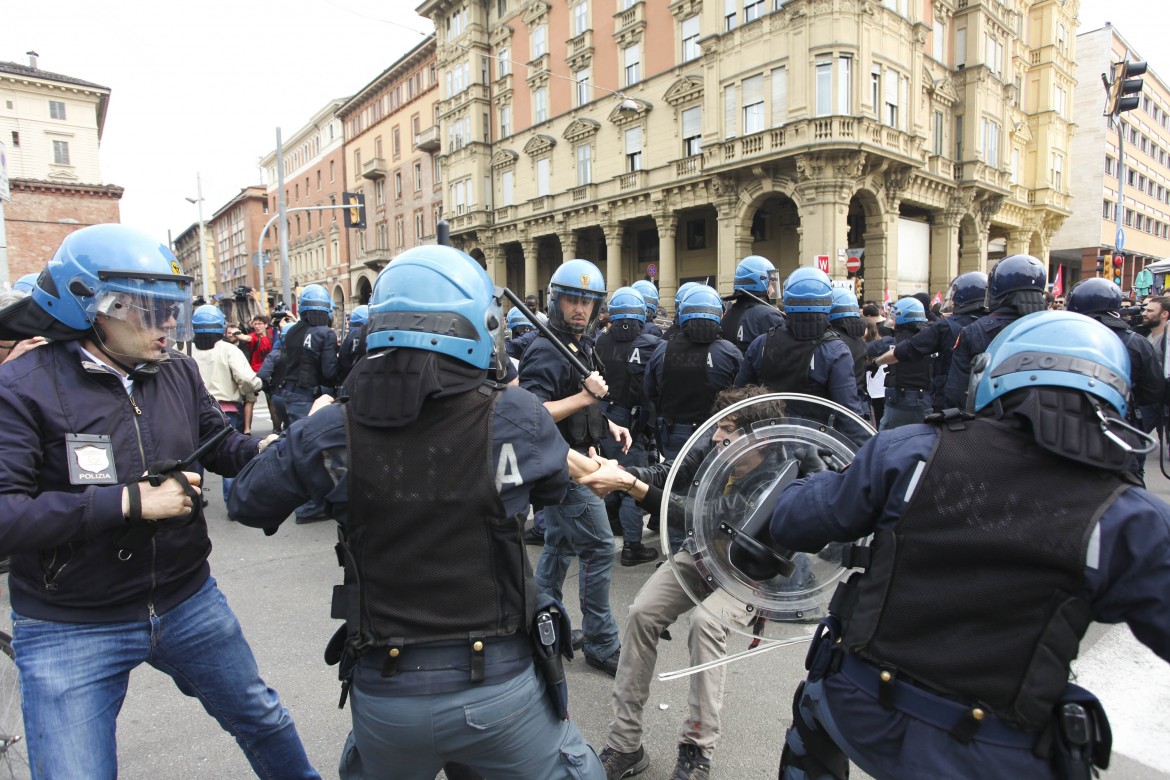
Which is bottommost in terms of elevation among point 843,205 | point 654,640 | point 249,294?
point 654,640

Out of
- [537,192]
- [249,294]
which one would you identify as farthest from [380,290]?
[537,192]

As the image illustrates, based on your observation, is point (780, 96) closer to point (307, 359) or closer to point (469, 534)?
point (307, 359)

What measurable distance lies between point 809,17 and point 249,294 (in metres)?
18.3

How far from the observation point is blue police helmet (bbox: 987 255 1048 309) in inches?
189

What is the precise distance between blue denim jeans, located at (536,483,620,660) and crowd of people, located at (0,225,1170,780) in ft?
4.13

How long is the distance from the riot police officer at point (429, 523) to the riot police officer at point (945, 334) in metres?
5.64

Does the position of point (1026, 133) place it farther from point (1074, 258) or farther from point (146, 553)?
point (146, 553)

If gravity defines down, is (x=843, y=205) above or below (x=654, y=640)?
above

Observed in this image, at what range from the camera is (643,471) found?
2559 millimetres

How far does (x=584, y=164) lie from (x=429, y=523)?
1167 inches

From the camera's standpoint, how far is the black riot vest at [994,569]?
→ 139 centimetres

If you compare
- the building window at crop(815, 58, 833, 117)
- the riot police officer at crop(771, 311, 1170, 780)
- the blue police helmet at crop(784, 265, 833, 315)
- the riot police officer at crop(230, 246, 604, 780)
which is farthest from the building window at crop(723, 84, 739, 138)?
the riot police officer at crop(230, 246, 604, 780)

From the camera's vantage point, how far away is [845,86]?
67.3ft

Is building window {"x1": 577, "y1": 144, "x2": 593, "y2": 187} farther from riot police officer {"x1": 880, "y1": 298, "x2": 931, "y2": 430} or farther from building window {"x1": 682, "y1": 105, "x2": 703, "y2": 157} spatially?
riot police officer {"x1": 880, "y1": 298, "x2": 931, "y2": 430}
